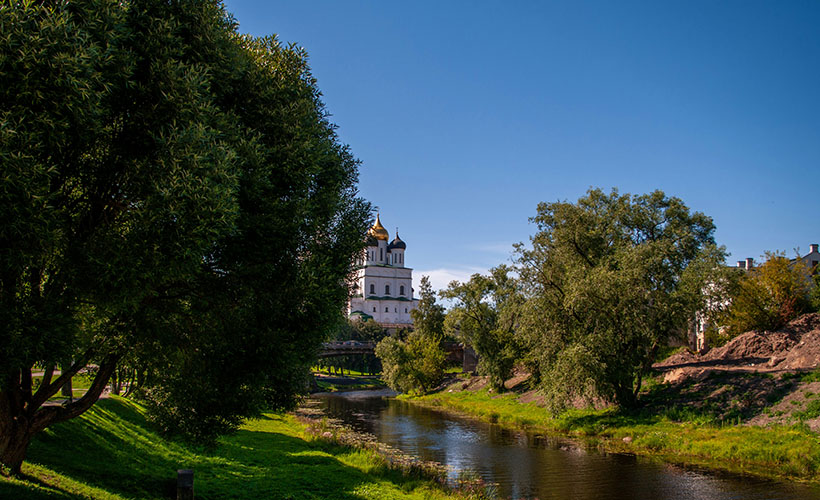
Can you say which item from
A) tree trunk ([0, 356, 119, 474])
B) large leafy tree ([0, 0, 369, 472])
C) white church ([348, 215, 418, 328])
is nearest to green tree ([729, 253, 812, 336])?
large leafy tree ([0, 0, 369, 472])

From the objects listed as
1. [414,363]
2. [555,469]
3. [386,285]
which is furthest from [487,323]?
[386,285]

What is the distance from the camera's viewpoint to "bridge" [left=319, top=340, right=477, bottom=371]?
74875 millimetres

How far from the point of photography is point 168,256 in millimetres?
9641

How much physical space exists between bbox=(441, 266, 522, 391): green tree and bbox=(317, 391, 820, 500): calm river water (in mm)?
13068

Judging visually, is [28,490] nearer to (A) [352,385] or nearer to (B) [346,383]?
(A) [352,385]

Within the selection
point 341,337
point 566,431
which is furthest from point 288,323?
point 341,337

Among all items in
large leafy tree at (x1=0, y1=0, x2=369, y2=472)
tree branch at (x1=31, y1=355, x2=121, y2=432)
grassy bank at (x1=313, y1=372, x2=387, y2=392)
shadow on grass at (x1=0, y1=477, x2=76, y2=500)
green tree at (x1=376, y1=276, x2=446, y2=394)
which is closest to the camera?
large leafy tree at (x1=0, y1=0, x2=369, y2=472)

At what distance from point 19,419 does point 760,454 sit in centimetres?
2706

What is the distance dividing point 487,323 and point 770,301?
941 inches

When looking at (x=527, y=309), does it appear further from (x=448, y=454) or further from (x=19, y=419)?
(x=19, y=419)

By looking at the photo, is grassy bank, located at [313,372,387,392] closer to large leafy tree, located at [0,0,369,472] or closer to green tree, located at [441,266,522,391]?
green tree, located at [441,266,522,391]

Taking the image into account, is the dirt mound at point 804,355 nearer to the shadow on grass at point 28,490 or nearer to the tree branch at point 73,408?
the tree branch at point 73,408

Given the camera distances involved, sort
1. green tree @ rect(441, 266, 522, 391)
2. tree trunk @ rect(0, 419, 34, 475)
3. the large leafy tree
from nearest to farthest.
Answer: the large leafy tree < tree trunk @ rect(0, 419, 34, 475) < green tree @ rect(441, 266, 522, 391)

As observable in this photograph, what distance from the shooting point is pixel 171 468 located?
58.7ft
